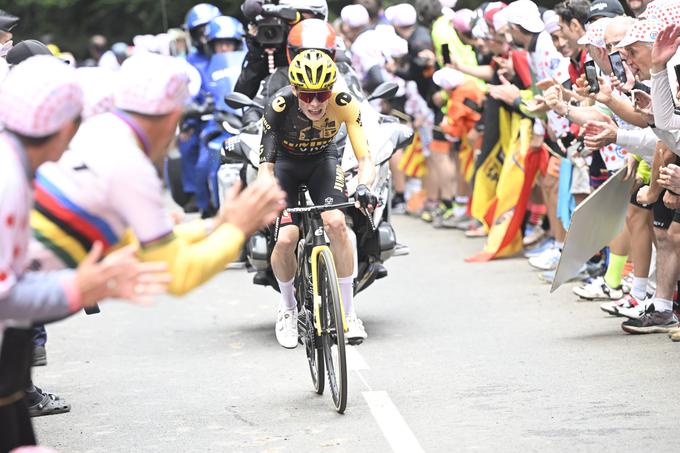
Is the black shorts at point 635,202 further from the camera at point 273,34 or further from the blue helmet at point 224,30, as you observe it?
the blue helmet at point 224,30

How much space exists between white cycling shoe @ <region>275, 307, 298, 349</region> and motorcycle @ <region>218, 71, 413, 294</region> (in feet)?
A: 1.92

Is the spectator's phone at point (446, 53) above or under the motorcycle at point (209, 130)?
above

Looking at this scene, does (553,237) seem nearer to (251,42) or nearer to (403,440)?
(251,42)

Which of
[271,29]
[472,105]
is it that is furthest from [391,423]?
[472,105]

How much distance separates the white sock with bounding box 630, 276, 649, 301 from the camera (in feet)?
32.1

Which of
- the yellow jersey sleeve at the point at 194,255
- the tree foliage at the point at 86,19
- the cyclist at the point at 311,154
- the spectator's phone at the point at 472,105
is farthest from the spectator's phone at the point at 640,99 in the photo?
the tree foliage at the point at 86,19

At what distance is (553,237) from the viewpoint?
13.6m

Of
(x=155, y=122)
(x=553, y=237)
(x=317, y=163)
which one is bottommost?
(x=553, y=237)

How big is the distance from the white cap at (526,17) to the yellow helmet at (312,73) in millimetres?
4777

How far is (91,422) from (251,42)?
4947mm

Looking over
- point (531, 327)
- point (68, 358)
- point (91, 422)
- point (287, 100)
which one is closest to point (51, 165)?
point (91, 422)

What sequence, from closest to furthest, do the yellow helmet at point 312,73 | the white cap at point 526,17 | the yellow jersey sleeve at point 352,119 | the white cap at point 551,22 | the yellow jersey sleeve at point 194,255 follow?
the yellow jersey sleeve at point 194,255, the yellow helmet at point 312,73, the yellow jersey sleeve at point 352,119, the white cap at point 526,17, the white cap at point 551,22

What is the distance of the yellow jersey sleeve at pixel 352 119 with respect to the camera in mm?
8602

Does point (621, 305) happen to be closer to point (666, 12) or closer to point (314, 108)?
point (666, 12)
